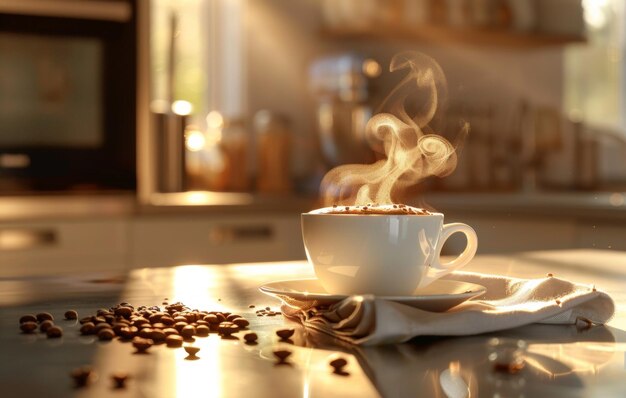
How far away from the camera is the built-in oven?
269cm

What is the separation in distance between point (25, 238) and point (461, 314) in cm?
192

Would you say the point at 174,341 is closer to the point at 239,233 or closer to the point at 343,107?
the point at 239,233

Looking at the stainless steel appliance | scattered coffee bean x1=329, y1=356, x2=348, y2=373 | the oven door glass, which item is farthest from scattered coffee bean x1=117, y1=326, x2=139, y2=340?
the stainless steel appliance

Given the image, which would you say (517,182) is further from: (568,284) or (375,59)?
(568,284)

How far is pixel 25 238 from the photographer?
8.02ft

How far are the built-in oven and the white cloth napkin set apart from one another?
2021 mm

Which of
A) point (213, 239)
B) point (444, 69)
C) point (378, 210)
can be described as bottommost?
point (213, 239)

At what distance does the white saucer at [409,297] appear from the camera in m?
0.79

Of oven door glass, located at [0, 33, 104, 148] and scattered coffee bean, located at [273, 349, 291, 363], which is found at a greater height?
oven door glass, located at [0, 33, 104, 148]

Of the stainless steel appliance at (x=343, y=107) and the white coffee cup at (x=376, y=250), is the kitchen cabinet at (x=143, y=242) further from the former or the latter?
the white coffee cup at (x=376, y=250)

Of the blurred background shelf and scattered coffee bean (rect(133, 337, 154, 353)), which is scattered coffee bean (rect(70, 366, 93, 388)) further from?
the blurred background shelf

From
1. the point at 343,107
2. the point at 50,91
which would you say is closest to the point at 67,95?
the point at 50,91

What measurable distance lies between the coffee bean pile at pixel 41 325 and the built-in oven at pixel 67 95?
Answer: 6.42ft

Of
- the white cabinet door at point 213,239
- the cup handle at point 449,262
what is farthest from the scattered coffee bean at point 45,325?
the white cabinet door at point 213,239
